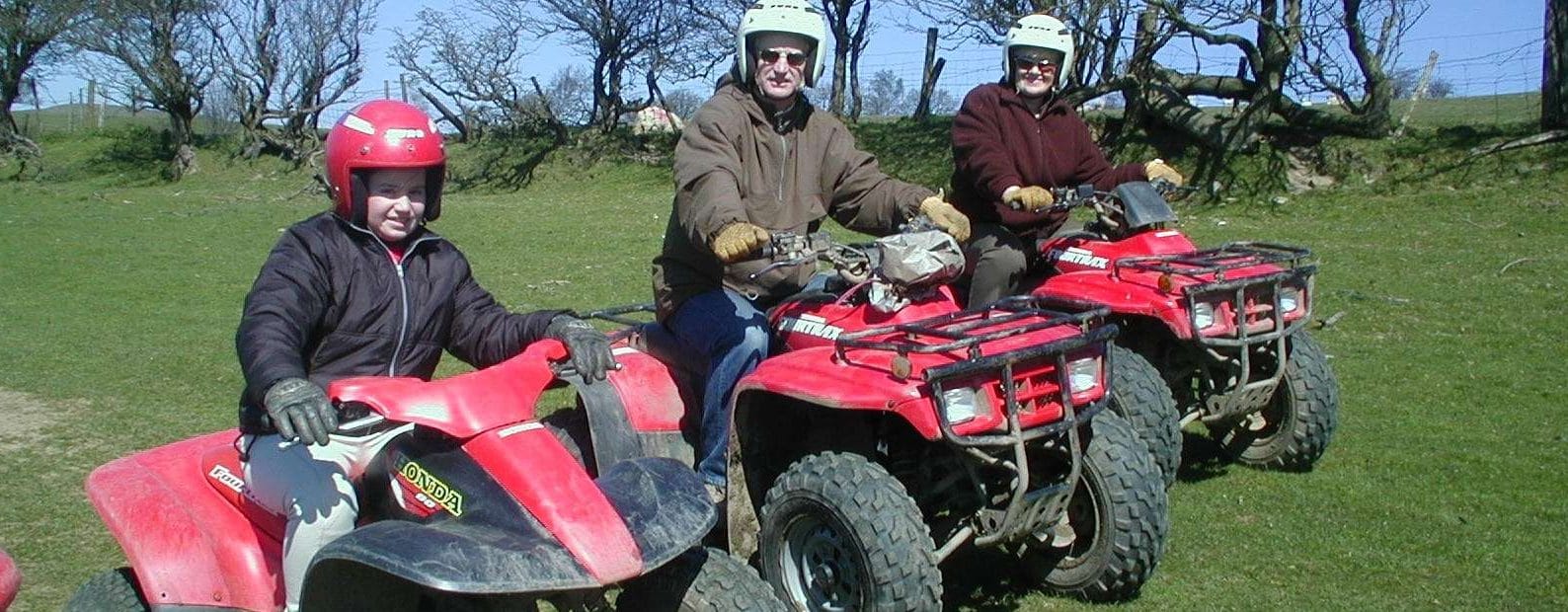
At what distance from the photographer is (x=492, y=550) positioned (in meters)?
2.74

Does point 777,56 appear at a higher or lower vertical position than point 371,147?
higher

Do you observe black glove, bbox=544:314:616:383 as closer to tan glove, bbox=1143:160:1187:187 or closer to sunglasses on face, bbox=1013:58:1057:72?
sunglasses on face, bbox=1013:58:1057:72

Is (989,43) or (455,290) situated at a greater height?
(989,43)

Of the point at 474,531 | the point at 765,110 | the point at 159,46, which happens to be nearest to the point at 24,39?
the point at 159,46

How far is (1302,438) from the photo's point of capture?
6102mm

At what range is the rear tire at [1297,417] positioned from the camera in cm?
608

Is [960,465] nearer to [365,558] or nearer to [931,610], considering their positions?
[931,610]

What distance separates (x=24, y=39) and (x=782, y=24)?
33619 mm

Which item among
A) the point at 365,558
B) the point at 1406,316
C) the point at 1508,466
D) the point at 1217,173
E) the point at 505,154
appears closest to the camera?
the point at 365,558

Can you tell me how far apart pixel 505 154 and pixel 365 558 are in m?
24.6

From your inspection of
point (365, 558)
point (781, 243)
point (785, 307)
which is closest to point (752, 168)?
point (785, 307)

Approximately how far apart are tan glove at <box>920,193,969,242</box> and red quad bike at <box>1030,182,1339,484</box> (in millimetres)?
1058

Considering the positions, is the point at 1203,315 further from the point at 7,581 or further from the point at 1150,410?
the point at 7,581

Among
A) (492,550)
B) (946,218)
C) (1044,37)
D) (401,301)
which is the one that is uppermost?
(1044,37)
